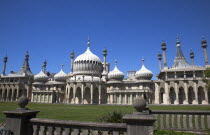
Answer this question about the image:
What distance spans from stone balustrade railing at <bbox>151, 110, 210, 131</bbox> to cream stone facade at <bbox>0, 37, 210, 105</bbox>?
124 ft

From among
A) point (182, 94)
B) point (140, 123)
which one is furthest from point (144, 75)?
point (140, 123)

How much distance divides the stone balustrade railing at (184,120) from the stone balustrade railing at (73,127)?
19.1ft

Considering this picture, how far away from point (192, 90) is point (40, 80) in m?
52.6

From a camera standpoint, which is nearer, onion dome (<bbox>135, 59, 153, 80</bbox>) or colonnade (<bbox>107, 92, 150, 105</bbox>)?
colonnade (<bbox>107, 92, 150, 105</bbox>)

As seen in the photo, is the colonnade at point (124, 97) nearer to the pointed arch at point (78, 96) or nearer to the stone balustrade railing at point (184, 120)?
the pointed arch at point (78, 96)

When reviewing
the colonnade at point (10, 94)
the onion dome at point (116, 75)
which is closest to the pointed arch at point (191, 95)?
the onion dome at point (116, 75)

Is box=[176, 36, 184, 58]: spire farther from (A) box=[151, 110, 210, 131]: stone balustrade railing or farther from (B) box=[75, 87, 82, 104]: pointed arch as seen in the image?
(A) box=[151, 110, 210, 131]: stone balustrade railing

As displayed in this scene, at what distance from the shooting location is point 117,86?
2276 inches

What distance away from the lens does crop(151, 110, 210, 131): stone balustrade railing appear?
10414 millimetres

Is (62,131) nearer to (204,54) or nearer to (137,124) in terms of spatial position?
(137,124)

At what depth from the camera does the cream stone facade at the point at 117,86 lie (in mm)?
49594

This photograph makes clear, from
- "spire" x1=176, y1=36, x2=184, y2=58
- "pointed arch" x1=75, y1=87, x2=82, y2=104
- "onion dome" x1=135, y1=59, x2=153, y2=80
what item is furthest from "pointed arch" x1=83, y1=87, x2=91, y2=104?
"spire" x1=176, y1=36, x2=184, y2=58

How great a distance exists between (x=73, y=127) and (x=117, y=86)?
51789mm

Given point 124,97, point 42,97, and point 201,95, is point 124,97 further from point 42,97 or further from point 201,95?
point 42,97
